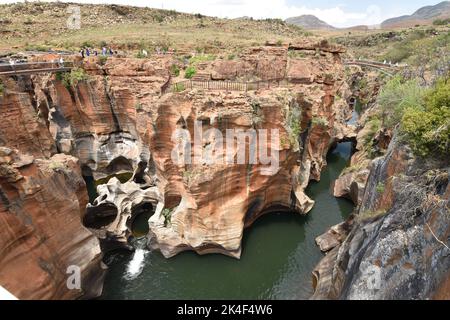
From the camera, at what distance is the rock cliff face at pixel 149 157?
10078 millimetres

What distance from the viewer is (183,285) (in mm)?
12938

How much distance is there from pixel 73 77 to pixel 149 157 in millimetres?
8607

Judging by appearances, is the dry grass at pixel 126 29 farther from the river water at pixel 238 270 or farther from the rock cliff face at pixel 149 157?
the river water at pixel 238 270

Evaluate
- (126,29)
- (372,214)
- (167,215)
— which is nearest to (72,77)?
(167,215)

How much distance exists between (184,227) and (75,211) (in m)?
5.00

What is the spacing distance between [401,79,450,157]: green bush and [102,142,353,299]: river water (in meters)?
7.25

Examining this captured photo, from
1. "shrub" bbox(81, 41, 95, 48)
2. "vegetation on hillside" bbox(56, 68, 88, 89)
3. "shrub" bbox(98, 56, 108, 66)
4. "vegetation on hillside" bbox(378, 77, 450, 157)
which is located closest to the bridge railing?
"vegetation on hillside" bbox(56, 68, 88, 89)

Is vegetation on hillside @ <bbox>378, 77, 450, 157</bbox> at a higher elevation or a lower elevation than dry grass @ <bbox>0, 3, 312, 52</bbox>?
lower

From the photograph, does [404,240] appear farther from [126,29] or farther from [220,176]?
[126,29]

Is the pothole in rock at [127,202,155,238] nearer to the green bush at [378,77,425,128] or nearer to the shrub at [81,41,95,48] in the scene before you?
the green bush at [378,77,425,128]

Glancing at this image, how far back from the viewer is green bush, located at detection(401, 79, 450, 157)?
793 cm

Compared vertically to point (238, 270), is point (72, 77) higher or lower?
higher

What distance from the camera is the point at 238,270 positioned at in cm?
1355
